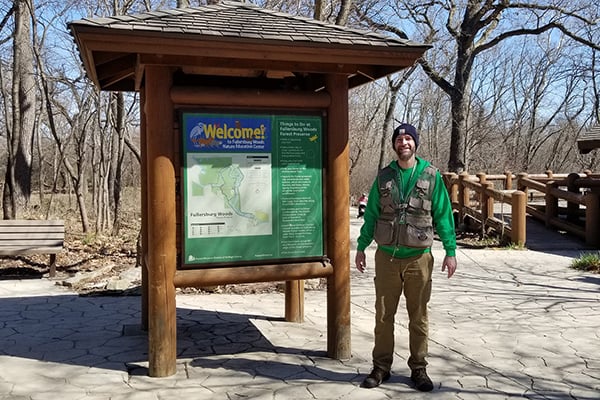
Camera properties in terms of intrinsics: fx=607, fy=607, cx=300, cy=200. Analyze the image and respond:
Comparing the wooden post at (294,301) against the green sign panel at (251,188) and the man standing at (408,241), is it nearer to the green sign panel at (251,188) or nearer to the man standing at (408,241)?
the green sign panel at (251,188)

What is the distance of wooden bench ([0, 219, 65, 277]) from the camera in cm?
970

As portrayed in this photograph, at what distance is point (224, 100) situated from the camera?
15.6ft

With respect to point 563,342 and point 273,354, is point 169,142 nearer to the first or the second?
point 273,354

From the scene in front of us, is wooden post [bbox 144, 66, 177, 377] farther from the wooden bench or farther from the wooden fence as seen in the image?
the wooden fence

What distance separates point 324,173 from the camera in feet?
16.8

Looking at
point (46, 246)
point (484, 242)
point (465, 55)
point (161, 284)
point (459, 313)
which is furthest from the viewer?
point (465, 55)

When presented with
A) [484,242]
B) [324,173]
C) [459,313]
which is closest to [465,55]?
[484,242]

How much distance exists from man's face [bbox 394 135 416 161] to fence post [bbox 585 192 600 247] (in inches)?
394

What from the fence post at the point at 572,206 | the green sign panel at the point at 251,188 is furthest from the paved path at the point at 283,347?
the fence post at the point at 572,206

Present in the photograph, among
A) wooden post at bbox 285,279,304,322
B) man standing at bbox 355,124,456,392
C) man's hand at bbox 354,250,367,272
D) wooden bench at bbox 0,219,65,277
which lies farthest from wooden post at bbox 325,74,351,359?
wooden bench at bbox 0,219,65,277

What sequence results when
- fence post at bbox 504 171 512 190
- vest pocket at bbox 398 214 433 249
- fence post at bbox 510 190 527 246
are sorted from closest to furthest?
1. vest pocket at bbox 398 214 433 249
2. fence post at bbox 510 190 527 246
3. fence post at bbox 504 171 512 190

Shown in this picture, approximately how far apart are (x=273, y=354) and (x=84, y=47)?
2.94m

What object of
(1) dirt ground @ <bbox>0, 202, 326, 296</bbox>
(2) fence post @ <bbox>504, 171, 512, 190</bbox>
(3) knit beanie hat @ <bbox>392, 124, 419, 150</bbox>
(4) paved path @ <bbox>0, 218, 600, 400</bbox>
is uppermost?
(3) knit beanie hat @ <bbox>392, 124, 419, 150</bbox>

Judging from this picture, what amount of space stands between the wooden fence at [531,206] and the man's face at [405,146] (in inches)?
359
